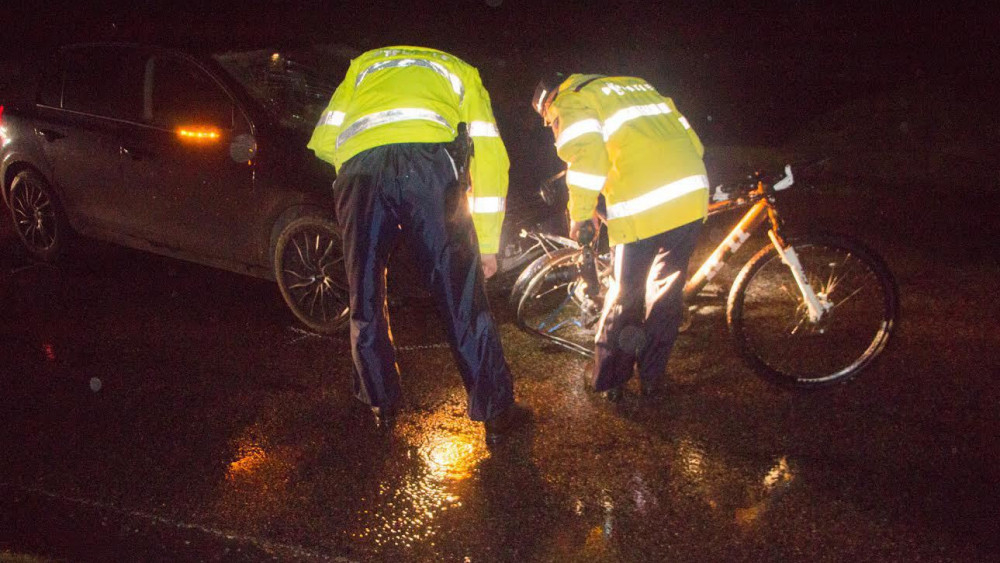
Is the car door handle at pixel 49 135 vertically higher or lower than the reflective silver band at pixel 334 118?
lower

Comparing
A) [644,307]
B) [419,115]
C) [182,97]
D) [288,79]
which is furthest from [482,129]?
[182,97]

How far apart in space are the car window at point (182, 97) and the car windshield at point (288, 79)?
0.59 ft

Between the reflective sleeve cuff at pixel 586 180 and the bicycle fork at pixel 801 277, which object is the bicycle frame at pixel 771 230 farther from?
the reflective sleeve cuff at pixel 586 180

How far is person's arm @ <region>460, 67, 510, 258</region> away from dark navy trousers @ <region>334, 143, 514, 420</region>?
6cm

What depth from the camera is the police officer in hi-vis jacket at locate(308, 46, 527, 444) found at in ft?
9.10

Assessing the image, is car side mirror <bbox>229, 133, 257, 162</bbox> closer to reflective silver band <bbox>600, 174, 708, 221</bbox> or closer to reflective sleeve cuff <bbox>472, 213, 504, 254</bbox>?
reflective sleeve cuff <bbox>472, 213, 504, 254</bbox>

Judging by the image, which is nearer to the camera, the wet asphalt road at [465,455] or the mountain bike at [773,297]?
the wet asphalt road at [465,455]

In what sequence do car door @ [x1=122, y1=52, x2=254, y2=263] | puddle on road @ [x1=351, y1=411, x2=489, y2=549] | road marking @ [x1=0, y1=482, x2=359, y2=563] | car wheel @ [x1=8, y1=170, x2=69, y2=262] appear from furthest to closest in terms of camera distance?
1. car wheel @ [x1=8, y1=170, x2=69, y2=262]
2. car door @ [x1=122, y1=52, x2=254, y2=263]
3. puddle on road @ [x1=351, y1=411, x2=489, y2=549]
4. road marking @ [x1=0, y1=482, x2=359, y2=563]

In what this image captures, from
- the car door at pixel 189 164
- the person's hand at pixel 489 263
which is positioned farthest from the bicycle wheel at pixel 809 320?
the car door at pixel 189 164

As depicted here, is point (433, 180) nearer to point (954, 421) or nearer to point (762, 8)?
point (954, 421)

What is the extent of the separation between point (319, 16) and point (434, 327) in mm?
11093

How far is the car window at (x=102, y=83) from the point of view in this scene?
4.67 metres

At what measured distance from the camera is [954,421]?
325cm

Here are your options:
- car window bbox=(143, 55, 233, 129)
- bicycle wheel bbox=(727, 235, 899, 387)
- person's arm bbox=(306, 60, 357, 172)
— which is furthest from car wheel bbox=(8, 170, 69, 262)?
bicycle wheel bbox=(727, 235, 899, 387)
